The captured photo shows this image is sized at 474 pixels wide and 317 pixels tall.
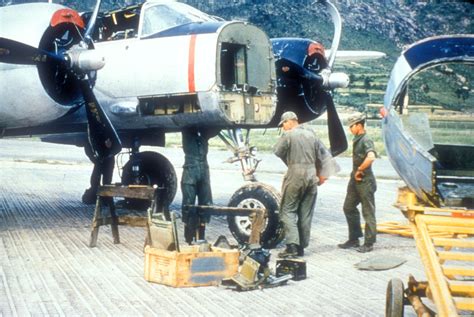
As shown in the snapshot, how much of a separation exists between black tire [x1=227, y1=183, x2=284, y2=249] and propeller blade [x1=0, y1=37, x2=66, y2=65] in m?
3.65

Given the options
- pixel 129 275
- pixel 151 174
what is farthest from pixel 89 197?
pixel 129 275

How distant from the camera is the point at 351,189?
998 cm

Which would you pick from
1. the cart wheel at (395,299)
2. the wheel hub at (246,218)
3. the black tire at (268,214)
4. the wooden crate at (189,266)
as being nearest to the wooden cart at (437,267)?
the cart wheel at (395,299)

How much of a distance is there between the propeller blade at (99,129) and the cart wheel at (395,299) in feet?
20.7

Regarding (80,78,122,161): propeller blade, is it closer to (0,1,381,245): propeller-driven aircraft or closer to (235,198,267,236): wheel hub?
(0,1,381,245): propeller-driven aircraft

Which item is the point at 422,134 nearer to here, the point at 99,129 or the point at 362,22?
the point at 99,129

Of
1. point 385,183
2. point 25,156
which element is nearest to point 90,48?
point 385,183

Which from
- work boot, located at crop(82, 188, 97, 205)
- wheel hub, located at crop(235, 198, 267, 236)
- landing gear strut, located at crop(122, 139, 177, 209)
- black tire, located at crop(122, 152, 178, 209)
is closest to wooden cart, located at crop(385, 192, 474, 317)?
wheel hub, located at crop(235, 198, 267, 236)

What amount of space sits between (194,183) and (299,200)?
67.8 inches

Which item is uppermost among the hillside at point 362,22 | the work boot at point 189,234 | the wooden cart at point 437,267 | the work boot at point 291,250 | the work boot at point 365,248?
the hillside at point 362,22

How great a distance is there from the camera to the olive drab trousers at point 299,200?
884 centimetres

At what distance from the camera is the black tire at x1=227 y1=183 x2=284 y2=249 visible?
945 centimetres

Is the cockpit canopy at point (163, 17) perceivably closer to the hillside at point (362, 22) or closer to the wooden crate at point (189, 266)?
the wooden crate at point (189, 266)

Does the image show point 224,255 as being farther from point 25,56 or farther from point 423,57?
point 25,56
